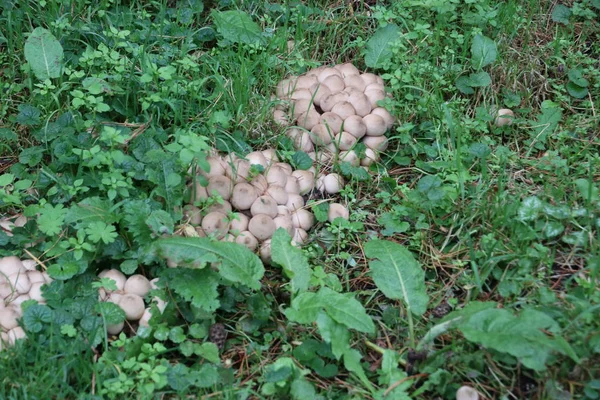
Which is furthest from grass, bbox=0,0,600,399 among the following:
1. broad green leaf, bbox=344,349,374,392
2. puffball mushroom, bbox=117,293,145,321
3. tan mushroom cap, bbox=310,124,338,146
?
tan mushroom cap, bbox=310,124,338,146

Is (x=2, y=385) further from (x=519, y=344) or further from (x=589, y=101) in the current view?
(x=589, y=101)

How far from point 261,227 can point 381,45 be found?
1.52 meters

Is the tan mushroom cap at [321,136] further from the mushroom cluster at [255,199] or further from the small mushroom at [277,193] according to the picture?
the small mushroom at [277,193]

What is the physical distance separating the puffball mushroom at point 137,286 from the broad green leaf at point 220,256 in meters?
0.19

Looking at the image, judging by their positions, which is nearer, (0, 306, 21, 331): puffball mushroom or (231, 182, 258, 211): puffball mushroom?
(0, 306, 21, 331): puffball mushroom

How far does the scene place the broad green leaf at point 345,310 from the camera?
2.81 m

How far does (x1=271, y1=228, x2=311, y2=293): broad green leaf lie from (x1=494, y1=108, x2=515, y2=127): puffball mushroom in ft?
4.81

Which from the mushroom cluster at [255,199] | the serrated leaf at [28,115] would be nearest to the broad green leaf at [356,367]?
the mushroom cluster at [255,199]

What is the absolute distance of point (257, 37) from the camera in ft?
13.7

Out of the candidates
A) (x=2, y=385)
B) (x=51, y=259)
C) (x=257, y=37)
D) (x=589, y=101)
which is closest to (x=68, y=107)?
(x=51, y=259)

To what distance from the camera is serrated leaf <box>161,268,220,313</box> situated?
114 inches

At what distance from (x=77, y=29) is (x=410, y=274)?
7.59 feet

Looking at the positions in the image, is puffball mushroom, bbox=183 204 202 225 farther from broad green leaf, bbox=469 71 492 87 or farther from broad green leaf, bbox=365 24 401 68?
broad green leaf, bbox=469 71 492 87

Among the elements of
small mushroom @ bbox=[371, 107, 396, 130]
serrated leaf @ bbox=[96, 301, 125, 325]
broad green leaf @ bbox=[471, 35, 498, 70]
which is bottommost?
serrated leaf @ bbox=[96, 301, 125, 325]
